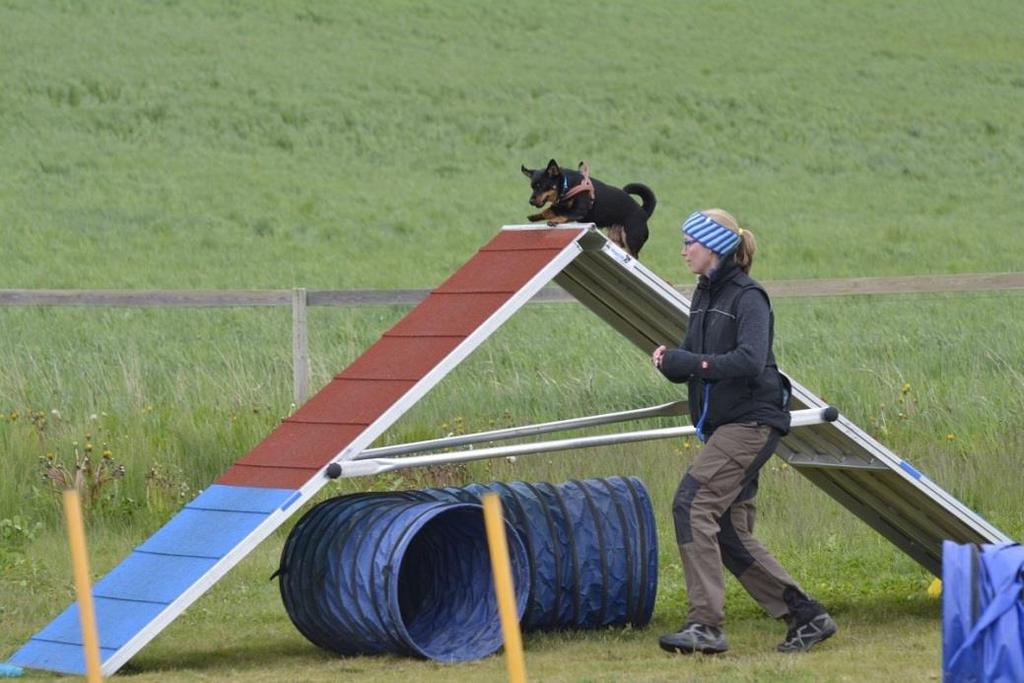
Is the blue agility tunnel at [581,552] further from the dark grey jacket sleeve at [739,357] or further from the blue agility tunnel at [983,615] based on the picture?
the blue agility tunnel at [983,615]

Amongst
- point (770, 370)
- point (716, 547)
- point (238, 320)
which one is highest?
point (770, 370)

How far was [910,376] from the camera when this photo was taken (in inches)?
452

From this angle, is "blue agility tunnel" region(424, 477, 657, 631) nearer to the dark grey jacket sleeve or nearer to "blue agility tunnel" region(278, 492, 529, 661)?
"blue agility tunnel" region(278, 492, 529, 661)

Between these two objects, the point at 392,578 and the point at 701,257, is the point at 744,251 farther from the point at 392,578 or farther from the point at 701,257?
the point at 392,578

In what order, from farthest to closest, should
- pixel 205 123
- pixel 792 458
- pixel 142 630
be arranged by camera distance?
pixel 205 123, pixel 792 458, pixel 142 630

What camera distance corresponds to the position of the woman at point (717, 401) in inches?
219

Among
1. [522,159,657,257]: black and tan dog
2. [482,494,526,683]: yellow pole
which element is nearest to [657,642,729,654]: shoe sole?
[522,159,657,257]: black and tan dog

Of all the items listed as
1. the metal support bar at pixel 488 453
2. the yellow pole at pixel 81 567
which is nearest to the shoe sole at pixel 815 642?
the metal support bar at pixel 488 453

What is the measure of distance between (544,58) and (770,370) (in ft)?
92.0

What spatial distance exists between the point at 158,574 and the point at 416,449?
1365mm

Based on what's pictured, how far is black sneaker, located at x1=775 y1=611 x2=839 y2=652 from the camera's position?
5.87 m

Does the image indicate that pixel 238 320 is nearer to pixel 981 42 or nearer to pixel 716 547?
pixel 716 547

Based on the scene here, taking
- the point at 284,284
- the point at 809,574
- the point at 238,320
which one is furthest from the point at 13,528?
the point at 284,284

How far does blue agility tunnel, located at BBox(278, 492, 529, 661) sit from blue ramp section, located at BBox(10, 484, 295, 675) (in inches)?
18.6
